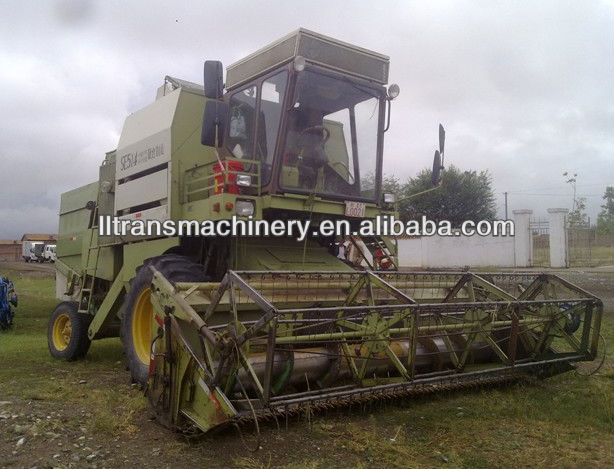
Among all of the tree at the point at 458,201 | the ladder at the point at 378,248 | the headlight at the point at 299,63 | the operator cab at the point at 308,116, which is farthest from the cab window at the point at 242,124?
the tree at the point at 458,201

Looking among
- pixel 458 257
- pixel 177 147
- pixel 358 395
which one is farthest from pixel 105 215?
pixel 458 257

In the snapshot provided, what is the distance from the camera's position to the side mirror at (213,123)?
5363 mm

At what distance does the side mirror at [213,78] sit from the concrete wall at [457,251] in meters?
18.5

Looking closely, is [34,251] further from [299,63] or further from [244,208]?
[299,63]

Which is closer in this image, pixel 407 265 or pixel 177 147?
pixel 177 147

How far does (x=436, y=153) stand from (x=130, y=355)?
380 cm

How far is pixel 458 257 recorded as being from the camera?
78.5 ft

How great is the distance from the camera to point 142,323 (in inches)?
213

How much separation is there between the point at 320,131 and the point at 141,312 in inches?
99.3

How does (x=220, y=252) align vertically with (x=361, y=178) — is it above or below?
below

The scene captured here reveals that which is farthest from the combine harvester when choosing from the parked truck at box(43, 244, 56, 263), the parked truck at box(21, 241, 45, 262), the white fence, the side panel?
the parked truck at box(21, 241, 45, 262)

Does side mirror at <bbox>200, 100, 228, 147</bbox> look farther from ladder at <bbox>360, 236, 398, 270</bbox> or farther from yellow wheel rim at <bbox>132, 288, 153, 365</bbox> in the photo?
ladder at <bbox>360, 236, 398, 270</bbox>

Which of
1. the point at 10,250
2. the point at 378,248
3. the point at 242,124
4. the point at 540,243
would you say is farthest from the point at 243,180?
the point at 10,250

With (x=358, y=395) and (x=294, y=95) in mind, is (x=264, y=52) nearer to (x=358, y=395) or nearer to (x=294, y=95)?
(x=294, y=95)
